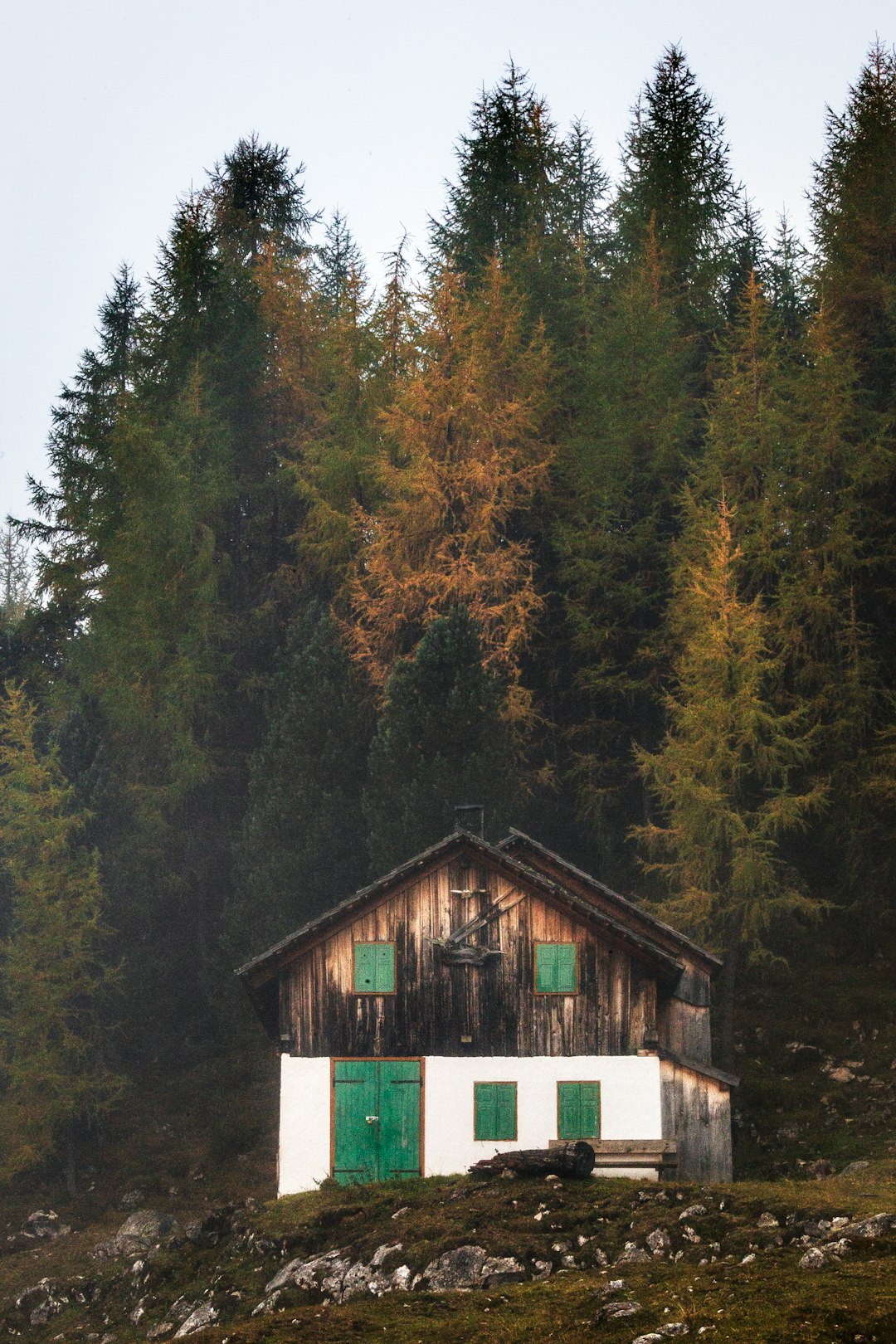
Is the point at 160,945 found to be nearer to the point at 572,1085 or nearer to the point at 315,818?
the point at 315,818

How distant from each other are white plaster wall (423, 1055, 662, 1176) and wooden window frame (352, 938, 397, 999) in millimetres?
1445

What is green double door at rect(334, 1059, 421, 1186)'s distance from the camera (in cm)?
2897

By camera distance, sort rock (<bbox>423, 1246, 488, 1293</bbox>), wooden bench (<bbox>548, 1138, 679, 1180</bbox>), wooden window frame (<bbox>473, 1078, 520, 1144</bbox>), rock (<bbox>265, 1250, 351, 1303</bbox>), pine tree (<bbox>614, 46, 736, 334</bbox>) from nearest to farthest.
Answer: rock (<bbox>423, 1246, 488, 1293</bbox>), rock (<bbox>265, 1250, 351, 1303</bbox>), wooden bench (<bbox>548, 1138, 679, 1180</bbox>), wooden window frame (<bbox>473, 1078, 520, 1144</bbox>), pine tree (<bbox>614, 46, 736, 334</bbox>)

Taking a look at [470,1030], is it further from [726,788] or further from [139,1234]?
[726,788]

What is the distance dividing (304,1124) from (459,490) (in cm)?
2048

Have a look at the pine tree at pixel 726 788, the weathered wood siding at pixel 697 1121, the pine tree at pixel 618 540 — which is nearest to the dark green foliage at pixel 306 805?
the pine tree at pixel 618 540

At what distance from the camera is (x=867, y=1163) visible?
95.4 feet

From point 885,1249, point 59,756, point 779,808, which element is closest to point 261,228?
point 59,756

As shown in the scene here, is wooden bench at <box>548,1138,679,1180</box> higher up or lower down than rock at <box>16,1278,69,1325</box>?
higher up

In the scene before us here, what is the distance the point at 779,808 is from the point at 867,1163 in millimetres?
8954

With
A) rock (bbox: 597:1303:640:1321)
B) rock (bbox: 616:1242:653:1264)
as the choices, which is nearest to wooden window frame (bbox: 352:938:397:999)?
rock (bbox: 616:1242:653:1264)

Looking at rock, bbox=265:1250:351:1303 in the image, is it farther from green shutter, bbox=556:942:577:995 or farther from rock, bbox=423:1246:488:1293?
green shutter, bbox=556:942:577:995

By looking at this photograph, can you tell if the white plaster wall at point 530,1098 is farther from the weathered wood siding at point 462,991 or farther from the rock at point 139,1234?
the rock at point 139,1234

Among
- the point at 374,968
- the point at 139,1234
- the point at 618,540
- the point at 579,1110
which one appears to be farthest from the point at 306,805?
the point at 579,1110
